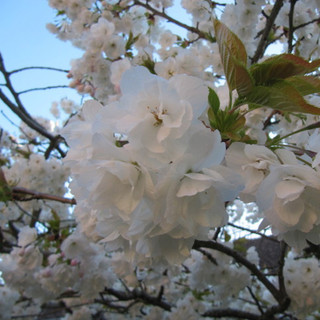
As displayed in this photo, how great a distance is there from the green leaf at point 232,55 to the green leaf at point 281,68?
26 millimetres

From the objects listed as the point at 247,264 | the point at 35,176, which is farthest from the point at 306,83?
the point at 35,176

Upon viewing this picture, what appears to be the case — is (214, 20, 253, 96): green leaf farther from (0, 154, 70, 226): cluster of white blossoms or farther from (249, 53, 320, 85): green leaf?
(0, 154, 70, 226): cluster of white blossoms

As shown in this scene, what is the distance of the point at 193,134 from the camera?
52 cm

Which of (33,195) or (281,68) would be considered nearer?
(281,68)

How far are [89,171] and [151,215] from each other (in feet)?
0.45

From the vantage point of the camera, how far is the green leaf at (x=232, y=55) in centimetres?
58

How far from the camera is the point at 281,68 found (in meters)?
0.56

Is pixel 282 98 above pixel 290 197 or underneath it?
above

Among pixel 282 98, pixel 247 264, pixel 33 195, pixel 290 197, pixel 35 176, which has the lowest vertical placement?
pixel 290 197

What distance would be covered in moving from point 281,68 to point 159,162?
0.28 m

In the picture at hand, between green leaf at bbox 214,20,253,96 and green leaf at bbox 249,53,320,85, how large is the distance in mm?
26

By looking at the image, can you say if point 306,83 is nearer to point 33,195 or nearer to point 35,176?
point 33,195

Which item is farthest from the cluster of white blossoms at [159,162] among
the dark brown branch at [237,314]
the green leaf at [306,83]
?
the dark brown branch at [237,314]

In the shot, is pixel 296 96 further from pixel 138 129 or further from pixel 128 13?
pixel 128 13
